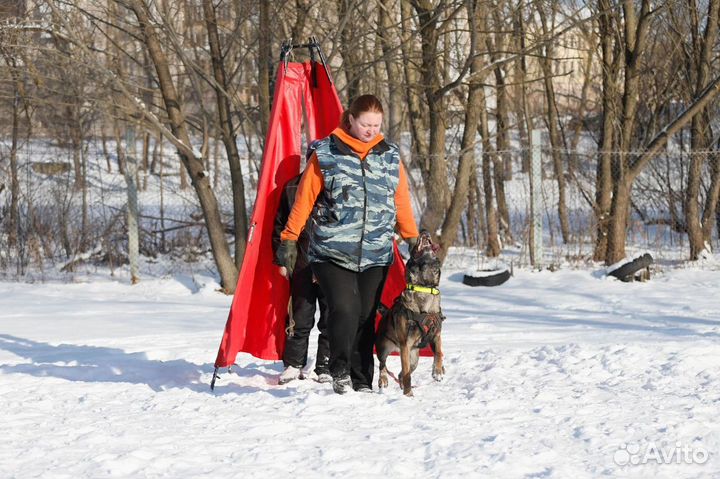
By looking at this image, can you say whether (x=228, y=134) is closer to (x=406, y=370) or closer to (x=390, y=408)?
(x=406, y=370)

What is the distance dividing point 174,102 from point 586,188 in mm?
7638

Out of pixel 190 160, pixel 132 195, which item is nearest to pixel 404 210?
pixel 190 160

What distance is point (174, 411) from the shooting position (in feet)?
16.8

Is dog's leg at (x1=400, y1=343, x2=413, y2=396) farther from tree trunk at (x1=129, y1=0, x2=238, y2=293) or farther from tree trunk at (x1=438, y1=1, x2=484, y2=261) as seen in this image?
tree trunk at (x1=438, y1=1, x2=484, y2=261)

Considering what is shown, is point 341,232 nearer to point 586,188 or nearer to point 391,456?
point 391,456

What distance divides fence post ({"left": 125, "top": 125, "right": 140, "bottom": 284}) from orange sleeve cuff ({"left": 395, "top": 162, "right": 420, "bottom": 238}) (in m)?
7.63

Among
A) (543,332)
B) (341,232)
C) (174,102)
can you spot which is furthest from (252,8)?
(341,232)

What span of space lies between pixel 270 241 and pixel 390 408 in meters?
1.59

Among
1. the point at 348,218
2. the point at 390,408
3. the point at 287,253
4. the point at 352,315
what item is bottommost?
the point at 390,408

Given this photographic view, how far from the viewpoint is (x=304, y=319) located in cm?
574

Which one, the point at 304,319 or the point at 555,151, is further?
the point at 555,151

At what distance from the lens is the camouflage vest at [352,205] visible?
5.01m

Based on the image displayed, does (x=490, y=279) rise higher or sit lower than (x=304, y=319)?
lower

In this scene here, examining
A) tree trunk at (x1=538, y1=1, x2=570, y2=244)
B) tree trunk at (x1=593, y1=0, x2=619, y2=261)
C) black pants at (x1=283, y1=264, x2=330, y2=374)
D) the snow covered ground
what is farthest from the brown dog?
tree trunk at (x1=593, y1=0, x2=619, y2=261)
